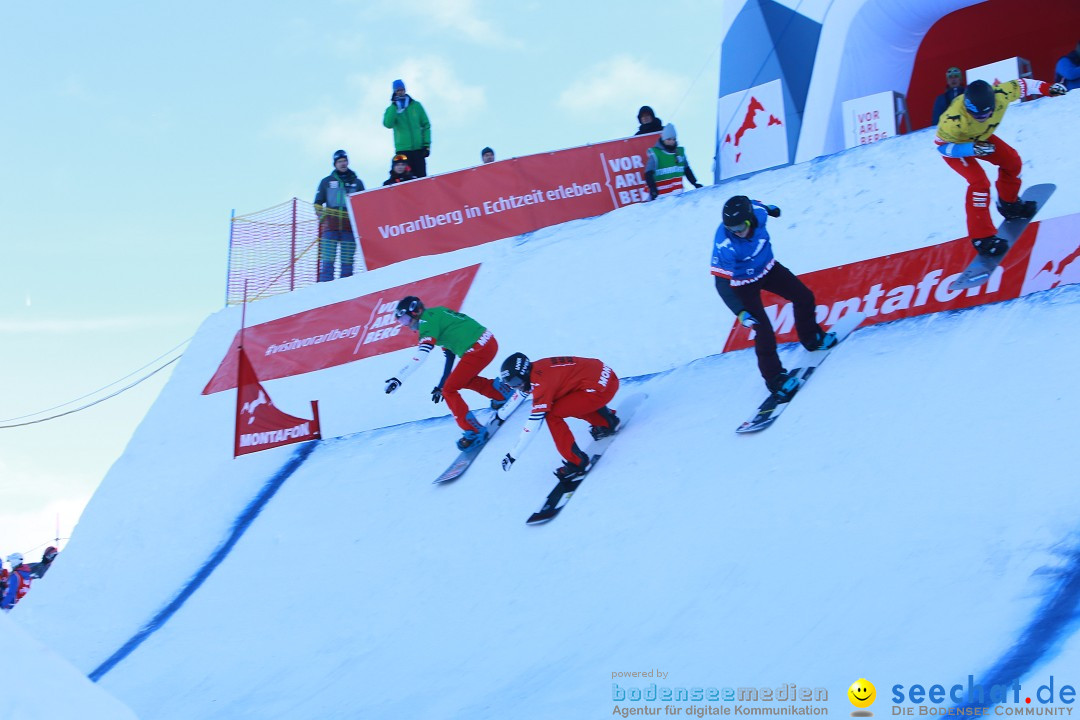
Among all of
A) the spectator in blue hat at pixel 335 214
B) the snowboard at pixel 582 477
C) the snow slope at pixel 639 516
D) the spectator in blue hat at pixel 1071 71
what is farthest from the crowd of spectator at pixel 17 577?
the spectator in blue hat at pixel 1071 71

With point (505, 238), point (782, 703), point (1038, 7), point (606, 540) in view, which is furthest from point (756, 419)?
point (1038, 7)

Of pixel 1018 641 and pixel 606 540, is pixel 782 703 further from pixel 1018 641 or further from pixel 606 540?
pixel 606 540

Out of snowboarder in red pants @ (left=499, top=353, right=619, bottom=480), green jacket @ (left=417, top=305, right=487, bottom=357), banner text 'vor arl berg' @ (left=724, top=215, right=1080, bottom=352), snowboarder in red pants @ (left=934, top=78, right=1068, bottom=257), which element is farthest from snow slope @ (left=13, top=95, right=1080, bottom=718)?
green jacket @ (left=417, top=305, right=487, bottom=357)

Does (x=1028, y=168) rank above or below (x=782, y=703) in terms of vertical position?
above

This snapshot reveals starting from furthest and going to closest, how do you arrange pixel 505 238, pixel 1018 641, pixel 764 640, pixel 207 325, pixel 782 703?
1. pixel 207 325
2. pixel 505 238
3. pixel 764 640
4. pixel 782 703
5. pixel 1018 641

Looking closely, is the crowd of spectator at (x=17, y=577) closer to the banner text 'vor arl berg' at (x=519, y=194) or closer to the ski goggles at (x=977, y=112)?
the banner text 'vor arl berg' at (x=519, y=194)

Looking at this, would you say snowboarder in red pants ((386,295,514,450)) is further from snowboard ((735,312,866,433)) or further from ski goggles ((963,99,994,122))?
ski goggles ((963,99,994,122))

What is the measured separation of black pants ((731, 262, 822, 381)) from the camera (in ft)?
23.8

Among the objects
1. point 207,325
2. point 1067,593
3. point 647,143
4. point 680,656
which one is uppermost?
point 647,143

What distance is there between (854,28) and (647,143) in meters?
2.55

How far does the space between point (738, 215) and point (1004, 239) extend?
6.59ft

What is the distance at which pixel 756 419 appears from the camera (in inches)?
285

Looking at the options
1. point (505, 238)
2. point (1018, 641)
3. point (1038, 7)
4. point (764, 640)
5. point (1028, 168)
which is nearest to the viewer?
point (1018, 641)

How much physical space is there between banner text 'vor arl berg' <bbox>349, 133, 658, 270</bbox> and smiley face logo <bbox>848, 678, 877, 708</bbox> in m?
7.83
